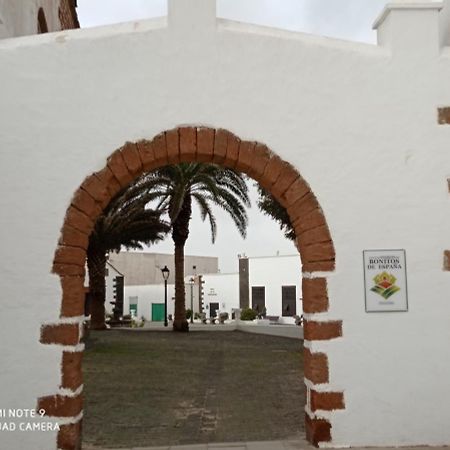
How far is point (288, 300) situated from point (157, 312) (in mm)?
10311

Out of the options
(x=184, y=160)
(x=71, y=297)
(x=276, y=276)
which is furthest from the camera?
(x=276, y=276)

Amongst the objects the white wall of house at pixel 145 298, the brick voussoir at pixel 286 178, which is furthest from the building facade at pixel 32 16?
the white wall of house at pixel 145 298

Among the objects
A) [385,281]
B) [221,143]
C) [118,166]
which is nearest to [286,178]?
[221,143]

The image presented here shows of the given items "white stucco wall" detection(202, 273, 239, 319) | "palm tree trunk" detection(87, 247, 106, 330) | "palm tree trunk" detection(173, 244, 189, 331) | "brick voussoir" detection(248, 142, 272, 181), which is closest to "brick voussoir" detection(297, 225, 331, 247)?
"brick voussoir" detection(248, 142, 272, 181)

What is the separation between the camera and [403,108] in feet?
16.1

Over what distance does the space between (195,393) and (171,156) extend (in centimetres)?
413

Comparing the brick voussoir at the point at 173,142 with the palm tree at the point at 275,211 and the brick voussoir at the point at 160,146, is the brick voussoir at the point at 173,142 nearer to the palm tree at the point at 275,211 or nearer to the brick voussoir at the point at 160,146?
the brick voussoir at the point at 160,146

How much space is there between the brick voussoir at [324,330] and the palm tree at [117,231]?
36.3 ft

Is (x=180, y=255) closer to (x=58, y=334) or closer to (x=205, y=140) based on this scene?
(x=205, y=140)

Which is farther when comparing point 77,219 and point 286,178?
point 286,178

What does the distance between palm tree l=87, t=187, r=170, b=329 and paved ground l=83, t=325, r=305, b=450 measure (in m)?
3.88

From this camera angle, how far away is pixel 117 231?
52.8 feet

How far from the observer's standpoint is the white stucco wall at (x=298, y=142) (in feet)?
14.8

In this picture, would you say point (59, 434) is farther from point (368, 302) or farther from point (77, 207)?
point (368, 302)
